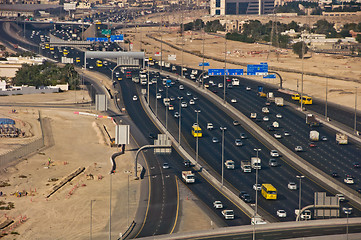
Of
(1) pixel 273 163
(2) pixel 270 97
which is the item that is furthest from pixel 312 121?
(1) pixel 273 163

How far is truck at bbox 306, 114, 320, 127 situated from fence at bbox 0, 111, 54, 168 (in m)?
51.5

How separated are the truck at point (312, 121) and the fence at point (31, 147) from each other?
5146 centimetres

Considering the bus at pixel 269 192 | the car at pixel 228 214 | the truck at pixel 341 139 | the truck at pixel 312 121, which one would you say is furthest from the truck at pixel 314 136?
the car at pixel 228 214

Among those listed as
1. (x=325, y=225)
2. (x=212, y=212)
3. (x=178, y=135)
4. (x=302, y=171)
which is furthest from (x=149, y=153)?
(x=325, y=225)

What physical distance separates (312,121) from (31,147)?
5643 cm

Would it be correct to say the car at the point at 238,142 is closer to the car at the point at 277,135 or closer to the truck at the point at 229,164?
the car at the point at 277,135

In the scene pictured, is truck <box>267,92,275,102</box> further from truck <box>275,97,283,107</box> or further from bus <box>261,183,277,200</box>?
bus <box>261,183,277,200</box>

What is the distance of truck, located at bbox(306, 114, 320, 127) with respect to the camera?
15075 centimetres

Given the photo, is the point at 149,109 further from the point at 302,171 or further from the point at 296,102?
the point at 302,171

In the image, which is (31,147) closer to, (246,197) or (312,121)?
(246,197)

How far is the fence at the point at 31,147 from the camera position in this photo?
127m

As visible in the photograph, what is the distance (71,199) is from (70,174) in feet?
46.6

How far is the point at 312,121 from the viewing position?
153m

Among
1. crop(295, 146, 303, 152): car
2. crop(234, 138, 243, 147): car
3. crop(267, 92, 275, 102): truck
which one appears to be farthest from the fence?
crop(267, 92, 275, 102): truck
